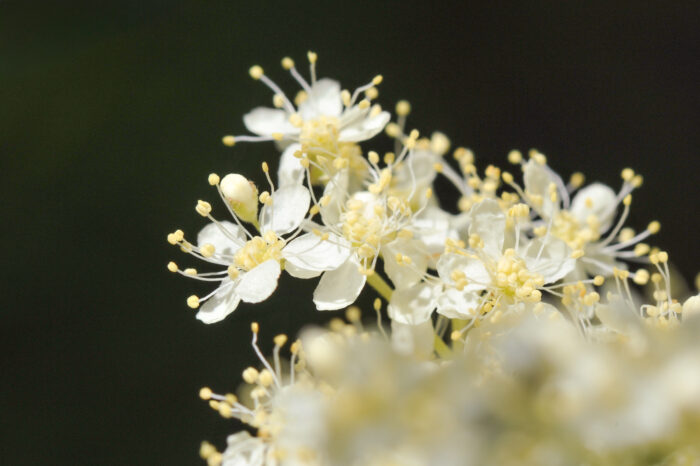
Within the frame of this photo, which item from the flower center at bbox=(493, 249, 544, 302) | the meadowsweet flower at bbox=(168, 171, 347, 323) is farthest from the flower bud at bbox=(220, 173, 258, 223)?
the flower center at bbox=(493, 249, 544, 302)

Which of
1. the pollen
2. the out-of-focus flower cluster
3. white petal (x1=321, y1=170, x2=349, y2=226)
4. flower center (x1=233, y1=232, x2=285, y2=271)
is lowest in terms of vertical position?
the out-of-focus flower cluster

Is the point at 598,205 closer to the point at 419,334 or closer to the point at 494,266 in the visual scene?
the point at 494,266

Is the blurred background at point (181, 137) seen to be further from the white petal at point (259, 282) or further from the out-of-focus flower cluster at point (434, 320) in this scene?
the white petal at point (259, 282)

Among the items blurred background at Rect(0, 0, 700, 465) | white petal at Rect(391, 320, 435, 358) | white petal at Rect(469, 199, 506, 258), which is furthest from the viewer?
blurred background at Rect(0, 0, 700, 465)

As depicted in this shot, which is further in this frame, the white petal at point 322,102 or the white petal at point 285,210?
the white petal at point 322,102

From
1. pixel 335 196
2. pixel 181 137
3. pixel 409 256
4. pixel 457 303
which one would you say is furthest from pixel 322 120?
pixel 181 137

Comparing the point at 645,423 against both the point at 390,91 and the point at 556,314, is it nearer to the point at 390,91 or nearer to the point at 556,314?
the point at 556,314

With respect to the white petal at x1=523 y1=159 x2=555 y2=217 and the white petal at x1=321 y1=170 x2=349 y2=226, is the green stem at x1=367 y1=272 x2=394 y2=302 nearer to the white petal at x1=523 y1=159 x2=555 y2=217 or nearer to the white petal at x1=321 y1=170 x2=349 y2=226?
the white petal at x1=321 y1=170 x2=349 y2=226

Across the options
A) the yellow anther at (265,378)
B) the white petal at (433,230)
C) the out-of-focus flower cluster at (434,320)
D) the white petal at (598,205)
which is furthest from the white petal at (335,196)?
the white petal at (598,205)
